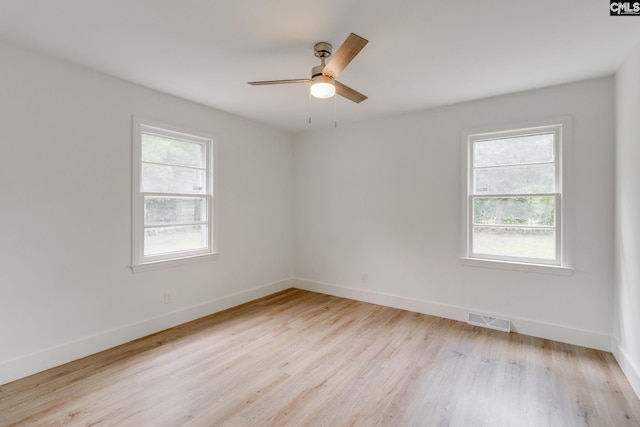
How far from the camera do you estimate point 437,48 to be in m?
2.35

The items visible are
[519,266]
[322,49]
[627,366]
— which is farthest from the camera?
[519,266]

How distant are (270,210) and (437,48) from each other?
3.16 m

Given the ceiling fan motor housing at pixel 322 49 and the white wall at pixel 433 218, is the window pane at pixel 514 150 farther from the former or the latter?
the ceiling fan motor housing at pixel 322 49

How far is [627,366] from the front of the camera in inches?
95.3

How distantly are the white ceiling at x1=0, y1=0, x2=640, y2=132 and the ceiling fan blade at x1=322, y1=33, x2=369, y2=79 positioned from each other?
0.24 meters

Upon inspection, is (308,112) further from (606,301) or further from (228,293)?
(606,301)

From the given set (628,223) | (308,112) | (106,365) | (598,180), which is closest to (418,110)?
(308,112)

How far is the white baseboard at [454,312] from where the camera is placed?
2.93 m

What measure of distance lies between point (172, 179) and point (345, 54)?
8.17 ft

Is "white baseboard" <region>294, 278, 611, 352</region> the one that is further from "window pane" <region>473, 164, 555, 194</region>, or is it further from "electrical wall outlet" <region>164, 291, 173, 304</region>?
"electrical wall outlet" <region>164, 291, 173, 304</region>

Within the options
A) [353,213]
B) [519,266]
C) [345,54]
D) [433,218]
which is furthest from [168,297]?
[519,266]

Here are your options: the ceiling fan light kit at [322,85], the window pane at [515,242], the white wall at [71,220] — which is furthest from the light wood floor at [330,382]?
the ceiling fan light kit at [322,85]

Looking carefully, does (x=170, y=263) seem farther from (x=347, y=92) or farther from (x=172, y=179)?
(x=347, y=92)
